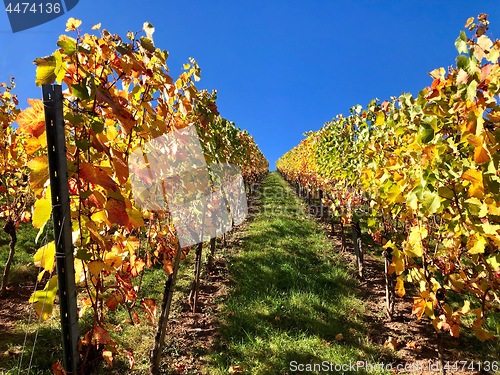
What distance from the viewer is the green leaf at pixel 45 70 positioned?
1.26 metres

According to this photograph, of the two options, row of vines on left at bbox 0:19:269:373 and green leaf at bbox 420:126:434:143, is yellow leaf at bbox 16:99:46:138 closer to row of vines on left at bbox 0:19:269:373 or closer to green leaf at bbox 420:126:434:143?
row of vines on left at bbox 0:19:269:373

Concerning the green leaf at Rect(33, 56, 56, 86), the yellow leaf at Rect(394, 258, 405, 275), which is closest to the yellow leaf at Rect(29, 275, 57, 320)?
the green leaf at Rect(33, 56, 56, 86)

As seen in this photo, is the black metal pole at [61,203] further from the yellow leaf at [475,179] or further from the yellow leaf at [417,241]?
the yellow leaf at [417,241]

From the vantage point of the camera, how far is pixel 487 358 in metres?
3.70

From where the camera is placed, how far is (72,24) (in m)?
1.67

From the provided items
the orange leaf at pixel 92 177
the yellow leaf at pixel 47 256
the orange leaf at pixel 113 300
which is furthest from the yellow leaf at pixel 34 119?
the orange leaf at pixel 113 300

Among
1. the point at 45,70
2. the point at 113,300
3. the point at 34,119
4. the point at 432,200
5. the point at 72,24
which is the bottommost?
the point at 113,300

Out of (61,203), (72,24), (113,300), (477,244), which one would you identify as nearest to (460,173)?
(477,244)

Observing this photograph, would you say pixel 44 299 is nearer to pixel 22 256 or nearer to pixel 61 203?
pixel 61 203

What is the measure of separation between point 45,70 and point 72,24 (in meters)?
0.56

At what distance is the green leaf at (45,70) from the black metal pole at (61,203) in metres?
0.03

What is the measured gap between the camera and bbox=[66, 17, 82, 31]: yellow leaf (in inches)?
65.6

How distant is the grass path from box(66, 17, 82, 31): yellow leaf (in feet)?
10.7

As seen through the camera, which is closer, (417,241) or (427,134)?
(427,134)
